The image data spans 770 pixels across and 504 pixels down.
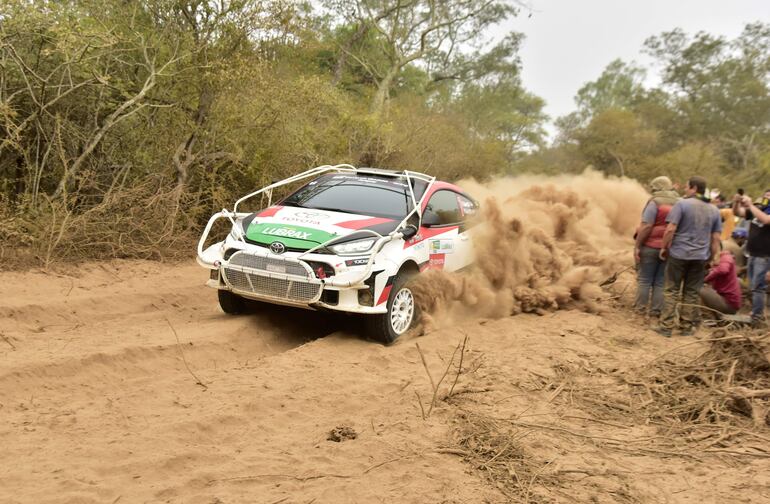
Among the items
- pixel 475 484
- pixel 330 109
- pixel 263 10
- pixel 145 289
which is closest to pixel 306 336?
pixel 145 289

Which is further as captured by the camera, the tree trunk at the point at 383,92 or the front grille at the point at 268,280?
the tree trunk at the point at 383,92

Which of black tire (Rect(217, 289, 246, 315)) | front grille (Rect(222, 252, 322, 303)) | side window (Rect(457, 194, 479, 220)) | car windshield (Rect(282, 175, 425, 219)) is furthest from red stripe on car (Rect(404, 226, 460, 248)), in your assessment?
black tire (Rect(217, 289, 246, 315))

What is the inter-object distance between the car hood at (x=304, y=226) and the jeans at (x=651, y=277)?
3.84m

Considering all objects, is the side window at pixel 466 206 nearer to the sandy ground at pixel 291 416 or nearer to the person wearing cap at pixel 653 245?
the sandy ground at pixel 291 416

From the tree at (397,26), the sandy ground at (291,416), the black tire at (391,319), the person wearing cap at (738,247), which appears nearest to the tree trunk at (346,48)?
the tree at (397,26)

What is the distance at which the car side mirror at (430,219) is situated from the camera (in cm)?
808

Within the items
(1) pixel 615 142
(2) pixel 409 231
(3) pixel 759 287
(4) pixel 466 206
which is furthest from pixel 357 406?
(1) pixel 615 142

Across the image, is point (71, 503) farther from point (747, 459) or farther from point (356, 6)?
point (356, 6)

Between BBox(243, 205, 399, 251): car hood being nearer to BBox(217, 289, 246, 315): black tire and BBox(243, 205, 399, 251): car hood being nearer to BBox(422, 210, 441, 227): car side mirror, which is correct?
BBox(422, 210, 441, 227): car side mirror

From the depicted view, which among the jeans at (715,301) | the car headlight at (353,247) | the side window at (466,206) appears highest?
the side window at (466,206)

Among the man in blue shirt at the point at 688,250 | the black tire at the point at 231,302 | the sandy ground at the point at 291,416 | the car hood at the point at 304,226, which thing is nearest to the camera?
the sandy ground at the point at 291,416

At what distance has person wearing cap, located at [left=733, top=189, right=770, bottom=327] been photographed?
8595mm

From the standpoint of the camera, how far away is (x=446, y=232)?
8.45m

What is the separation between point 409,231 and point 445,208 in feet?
4.15
